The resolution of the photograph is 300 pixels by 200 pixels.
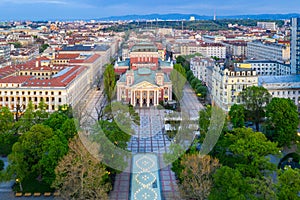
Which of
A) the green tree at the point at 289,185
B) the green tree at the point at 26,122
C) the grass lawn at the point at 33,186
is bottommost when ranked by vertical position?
the grass lawn at the point at 33,186

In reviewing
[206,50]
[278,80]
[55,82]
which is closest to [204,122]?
[278,80]

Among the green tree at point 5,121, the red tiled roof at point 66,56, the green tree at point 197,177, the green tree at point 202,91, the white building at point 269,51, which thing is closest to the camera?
the green tree at point 197,177

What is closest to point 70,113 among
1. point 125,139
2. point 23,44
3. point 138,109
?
point 125,139

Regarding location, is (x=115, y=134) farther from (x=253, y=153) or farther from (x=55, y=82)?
(x=55, y=82)

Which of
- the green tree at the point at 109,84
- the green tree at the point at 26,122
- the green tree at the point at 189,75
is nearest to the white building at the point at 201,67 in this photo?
the green tree at the point at 189,75

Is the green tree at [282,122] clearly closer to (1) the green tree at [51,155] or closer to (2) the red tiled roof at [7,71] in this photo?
(1) the green tree at [51,155]

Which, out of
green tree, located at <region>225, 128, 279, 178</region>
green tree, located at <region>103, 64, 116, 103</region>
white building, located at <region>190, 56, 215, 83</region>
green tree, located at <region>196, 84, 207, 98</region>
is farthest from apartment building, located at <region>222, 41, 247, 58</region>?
green tree, located at <region>225, 128, 279, 178</region>

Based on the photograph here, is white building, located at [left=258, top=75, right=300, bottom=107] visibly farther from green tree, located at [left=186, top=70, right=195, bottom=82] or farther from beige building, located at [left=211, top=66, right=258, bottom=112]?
green tree, located at [left=186, top=70, right=195, bottom=82]
